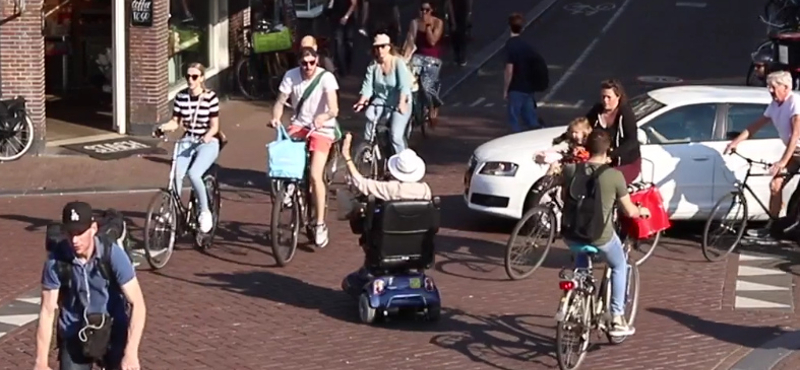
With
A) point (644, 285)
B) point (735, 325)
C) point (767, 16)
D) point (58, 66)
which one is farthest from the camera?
point (767, 16)

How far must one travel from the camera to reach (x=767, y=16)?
1171 inches

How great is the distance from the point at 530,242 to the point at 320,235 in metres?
1.99

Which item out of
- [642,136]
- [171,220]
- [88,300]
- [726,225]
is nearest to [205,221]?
[171,220]

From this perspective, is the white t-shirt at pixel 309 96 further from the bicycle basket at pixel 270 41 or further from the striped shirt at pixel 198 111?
the bicycle basket at pixel 270 41

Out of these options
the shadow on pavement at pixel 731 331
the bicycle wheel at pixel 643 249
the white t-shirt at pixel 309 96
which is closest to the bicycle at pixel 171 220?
the white t-shirt at pixel 309 96

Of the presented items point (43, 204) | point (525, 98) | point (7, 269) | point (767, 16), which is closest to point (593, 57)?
point (767, 16)

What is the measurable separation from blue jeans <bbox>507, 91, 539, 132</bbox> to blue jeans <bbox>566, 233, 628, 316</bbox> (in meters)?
7.66

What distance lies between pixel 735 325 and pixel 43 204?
767cm

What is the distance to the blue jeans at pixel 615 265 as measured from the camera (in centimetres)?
986

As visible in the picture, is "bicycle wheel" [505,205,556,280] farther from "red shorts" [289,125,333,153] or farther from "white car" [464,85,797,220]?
"red shorts" [289,125,333,153]

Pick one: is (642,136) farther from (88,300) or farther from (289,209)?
(88,300)

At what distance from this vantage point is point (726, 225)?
13.3 m

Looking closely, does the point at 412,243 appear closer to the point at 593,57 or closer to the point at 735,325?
the point at 735,325

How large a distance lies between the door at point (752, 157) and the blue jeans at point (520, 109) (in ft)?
13.3
